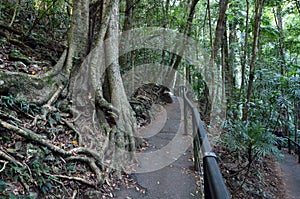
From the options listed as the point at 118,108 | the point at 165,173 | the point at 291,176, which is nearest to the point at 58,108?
the point at 118,108

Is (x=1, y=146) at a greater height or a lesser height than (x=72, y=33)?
lesser

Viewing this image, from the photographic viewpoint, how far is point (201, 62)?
41.4ft

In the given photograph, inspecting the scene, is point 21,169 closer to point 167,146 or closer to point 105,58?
point 105,58

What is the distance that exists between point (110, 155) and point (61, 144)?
876 millimetres

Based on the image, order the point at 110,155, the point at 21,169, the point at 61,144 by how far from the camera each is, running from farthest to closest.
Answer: the point at 110,155, the point at 61,144, the point at 21,169

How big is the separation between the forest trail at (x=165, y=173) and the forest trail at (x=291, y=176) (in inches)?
130

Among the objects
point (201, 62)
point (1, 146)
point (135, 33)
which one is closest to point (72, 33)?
point (1, 146)

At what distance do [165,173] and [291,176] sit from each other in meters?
7.00

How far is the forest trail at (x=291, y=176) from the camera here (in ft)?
A: 25.5

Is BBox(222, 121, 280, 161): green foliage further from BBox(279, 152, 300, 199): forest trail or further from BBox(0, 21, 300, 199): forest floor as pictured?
BBox(279, 152, 300, 199): forest trail

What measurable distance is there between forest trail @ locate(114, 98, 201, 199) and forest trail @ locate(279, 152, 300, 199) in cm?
330

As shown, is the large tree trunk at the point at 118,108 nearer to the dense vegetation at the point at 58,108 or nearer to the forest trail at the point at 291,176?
the dense vegetation at the point at 58,108

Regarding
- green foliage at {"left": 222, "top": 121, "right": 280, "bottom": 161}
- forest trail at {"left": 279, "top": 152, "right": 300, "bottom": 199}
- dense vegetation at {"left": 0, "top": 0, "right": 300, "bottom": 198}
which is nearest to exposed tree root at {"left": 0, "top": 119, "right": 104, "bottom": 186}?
dense vegetation at {"left": 0, "top": 0, "right": 300, "bottom": 198}

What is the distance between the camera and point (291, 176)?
29.7ft
